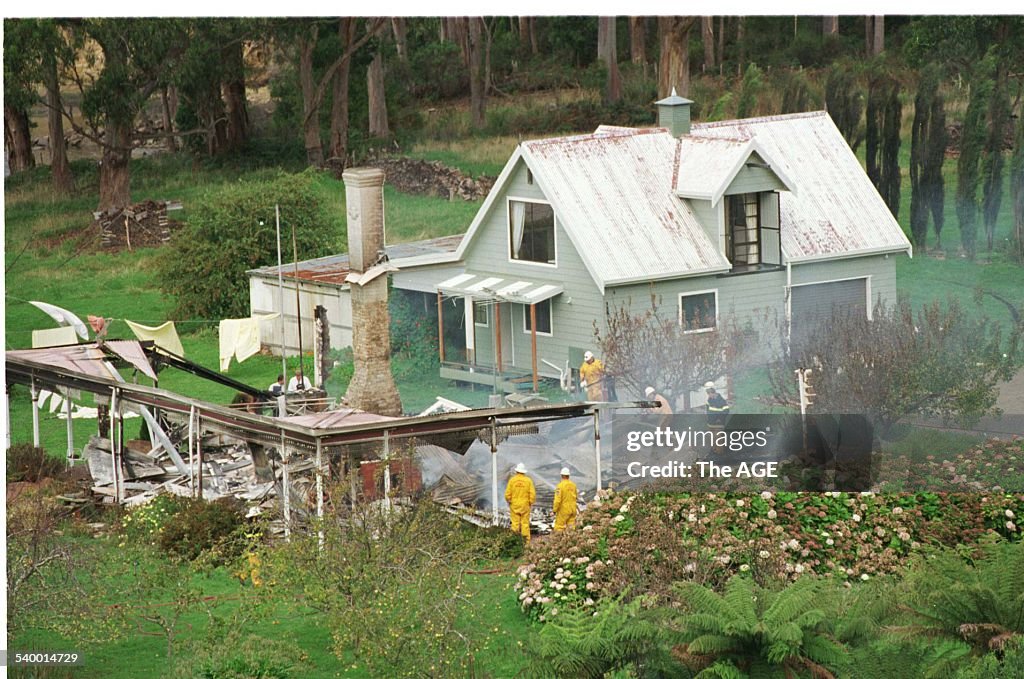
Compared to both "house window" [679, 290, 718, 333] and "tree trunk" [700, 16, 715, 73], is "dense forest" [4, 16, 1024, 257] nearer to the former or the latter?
"tree trunk" [700, 16, 715, 73]

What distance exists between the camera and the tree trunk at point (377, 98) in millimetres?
20750

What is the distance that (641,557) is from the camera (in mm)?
17438

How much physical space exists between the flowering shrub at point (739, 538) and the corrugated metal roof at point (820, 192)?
3085mm

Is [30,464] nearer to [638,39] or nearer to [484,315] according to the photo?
[484,315]

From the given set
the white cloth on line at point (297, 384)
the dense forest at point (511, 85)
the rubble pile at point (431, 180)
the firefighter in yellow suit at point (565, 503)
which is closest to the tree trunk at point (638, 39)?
the dense forest at point (511, 85)

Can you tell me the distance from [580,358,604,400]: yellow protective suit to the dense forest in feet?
9.02

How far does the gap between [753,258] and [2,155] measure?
342 inches

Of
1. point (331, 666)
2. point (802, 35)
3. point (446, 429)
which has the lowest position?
point (331, 666)

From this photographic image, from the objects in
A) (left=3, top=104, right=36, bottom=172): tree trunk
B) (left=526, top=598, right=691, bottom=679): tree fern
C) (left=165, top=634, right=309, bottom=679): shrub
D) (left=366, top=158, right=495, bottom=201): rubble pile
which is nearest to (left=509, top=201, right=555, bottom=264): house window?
(left=366, top=158, right=495, bottom=201): rubble pile

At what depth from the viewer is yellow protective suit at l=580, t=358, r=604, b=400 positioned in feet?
66.0

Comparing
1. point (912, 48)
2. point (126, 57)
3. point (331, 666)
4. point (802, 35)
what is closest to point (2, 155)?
point (126, 57)

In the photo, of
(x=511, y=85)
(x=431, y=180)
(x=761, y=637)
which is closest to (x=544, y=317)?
(x=431, y=180)

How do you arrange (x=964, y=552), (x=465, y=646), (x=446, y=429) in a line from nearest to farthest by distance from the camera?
1. (x=465, y=646)
2. (x=964, y=552)
3. (x=446, y=429)

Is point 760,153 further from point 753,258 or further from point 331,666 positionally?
point 331,666
